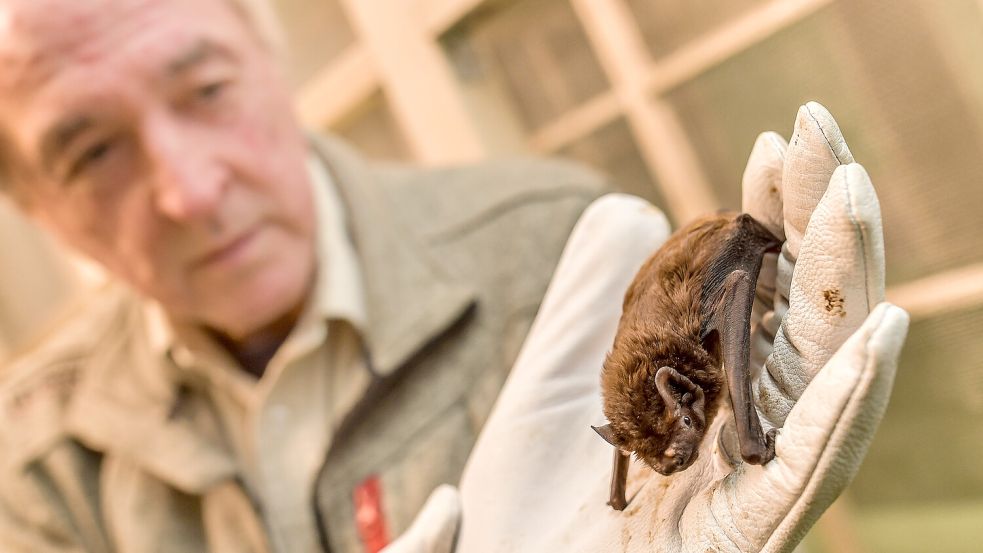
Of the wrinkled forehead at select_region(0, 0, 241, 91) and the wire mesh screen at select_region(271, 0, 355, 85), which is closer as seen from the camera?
the wrinkled forehead at select_region(0, 0, 241, 91)

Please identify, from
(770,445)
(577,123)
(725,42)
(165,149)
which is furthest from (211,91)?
(770,445)

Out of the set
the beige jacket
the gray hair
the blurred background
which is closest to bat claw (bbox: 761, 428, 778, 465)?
the blurred background

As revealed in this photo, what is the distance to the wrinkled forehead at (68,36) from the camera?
48.9 inches

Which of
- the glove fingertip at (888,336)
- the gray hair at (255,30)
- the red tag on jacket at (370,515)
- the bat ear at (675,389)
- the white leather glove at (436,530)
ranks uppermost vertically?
the gray hair at (255,30)

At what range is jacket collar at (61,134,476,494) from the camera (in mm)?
1440

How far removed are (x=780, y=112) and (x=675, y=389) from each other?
2.84 feet

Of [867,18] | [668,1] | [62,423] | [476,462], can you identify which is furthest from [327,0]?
[476,462]

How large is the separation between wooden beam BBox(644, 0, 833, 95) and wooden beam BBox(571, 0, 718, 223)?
42mm

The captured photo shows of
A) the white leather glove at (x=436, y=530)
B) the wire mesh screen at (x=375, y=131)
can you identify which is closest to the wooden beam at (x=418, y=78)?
the wire mesh screen at (x=375, y=131)

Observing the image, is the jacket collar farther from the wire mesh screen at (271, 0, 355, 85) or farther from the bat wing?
the wire mesh screen at (271, 0, 355, 85)

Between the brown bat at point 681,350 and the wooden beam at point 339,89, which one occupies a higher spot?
the wooden beam at point 339,89

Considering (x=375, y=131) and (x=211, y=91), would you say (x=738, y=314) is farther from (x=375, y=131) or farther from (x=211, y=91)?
(x=375, y=131)

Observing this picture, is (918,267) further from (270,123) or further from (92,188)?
(92,188)

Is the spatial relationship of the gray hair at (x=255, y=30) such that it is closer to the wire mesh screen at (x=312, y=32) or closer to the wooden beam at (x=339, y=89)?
the wooden beam at (x=339, y=89)
